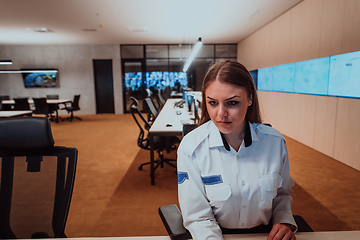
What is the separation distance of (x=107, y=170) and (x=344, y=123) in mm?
3894

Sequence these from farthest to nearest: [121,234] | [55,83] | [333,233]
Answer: [55,83], [121,234], [333,233]

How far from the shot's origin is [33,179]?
1.24 meters

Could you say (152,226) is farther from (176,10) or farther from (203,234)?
(176,10)

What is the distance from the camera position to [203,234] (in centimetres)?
87

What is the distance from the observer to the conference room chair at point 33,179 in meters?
1.21

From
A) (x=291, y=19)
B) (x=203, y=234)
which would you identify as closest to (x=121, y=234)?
(x=203, y=234)

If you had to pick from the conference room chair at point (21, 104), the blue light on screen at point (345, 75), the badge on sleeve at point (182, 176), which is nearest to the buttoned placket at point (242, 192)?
the badge on sleeve at point (182, 176)

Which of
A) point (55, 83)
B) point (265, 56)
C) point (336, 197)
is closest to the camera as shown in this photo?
point (336, 197)

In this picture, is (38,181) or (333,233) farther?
(38,181)

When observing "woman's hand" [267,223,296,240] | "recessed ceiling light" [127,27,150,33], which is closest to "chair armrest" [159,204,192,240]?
"woman's hand" [267,223,296,240]

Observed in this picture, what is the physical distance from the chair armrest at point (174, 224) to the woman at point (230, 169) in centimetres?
3

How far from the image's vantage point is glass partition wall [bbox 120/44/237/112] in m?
9.93

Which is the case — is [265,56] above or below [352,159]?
above

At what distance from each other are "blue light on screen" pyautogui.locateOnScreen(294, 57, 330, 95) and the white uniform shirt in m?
3.88
